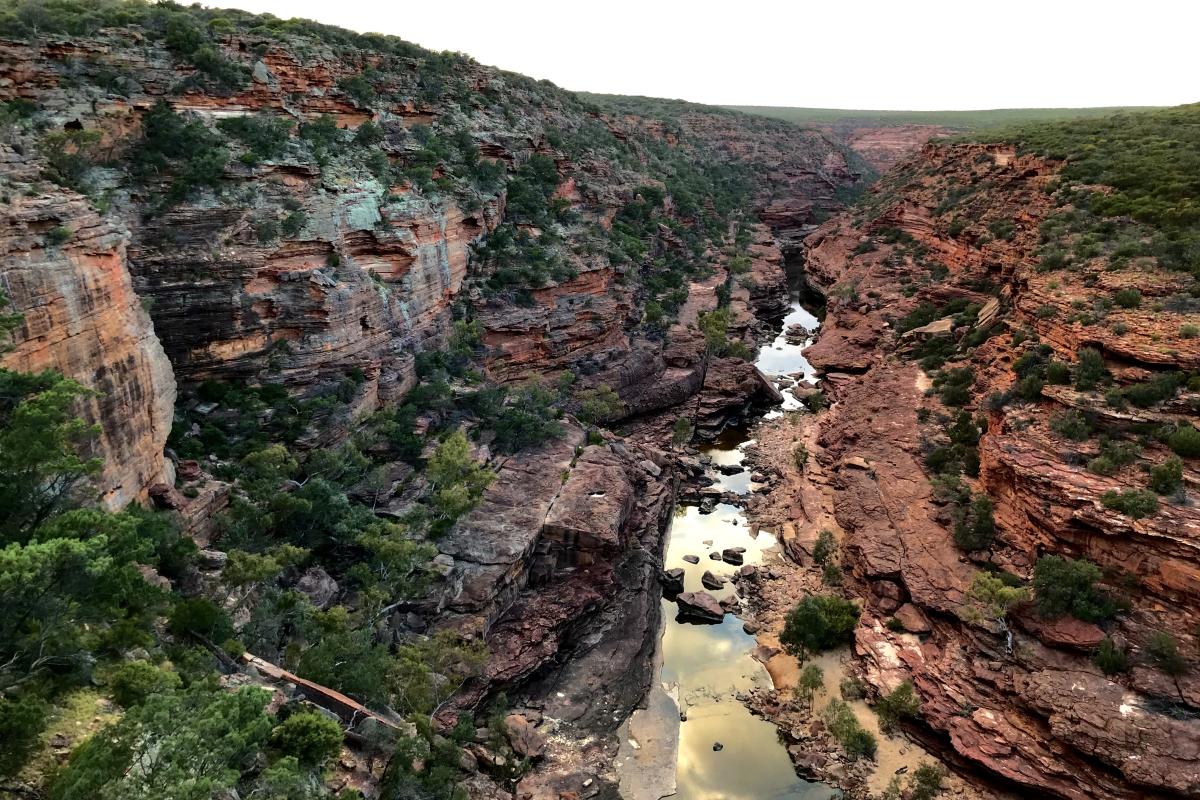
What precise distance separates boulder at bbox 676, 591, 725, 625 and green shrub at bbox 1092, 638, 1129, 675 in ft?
47.4

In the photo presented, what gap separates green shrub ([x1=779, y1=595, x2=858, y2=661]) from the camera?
2756cm

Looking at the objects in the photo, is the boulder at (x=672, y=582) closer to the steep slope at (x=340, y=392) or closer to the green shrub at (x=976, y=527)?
the steep slope at (x=340, y=392)

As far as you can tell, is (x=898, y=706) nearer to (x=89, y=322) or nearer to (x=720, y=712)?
(x=720, y=712)

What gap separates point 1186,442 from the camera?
22.3m

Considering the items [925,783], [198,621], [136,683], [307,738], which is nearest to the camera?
[136,683]

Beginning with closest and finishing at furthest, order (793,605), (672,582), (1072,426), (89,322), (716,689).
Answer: (89,322), (1072,426), (716,689), (793,605), (672,582)

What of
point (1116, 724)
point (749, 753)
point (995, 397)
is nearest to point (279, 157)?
point (749, 753)

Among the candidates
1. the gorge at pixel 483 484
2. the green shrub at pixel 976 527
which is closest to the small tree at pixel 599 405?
the gorge at pixel 483 484

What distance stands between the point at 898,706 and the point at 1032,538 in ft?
26.7

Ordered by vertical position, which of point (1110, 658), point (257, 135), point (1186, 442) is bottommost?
point (1110, 658)

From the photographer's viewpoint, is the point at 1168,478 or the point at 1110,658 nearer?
the point at 1110,658

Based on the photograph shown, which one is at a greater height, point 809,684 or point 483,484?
point 483,484

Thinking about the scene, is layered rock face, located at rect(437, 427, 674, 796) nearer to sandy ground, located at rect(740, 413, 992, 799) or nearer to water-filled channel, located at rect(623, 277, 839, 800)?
water-filled channel, located at rect(623, 277, 839, 800)

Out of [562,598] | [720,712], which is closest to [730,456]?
[562,598]
